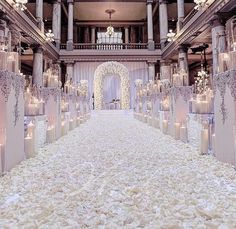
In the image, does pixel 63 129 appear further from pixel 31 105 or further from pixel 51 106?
pixel 31 105

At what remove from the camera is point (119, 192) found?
251 cm

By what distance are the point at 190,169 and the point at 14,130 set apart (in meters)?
2.19

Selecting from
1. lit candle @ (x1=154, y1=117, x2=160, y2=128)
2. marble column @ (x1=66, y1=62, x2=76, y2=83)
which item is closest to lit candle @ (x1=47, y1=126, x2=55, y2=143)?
lit candle @ (x1=154, y1=117, x2=160, y2=128)

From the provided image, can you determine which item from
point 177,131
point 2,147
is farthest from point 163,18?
point 2,147

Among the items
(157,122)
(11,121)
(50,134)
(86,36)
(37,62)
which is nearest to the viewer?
(11,121)

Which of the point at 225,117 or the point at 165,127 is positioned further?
the point at 165,127

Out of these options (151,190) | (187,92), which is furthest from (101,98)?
(151,190)

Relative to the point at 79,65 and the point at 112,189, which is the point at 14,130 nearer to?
the point at 112,189

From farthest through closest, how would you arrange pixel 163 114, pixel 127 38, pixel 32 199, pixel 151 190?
pixel 127 38 → pixel 163 114 → pixel 151 190 → pixel 32 199

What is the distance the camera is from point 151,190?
8.36 ft

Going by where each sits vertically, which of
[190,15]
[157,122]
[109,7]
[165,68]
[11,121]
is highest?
[109,7]

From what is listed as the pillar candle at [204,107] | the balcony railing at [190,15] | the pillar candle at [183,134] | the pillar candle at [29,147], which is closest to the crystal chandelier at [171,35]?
the balcony railing at [190,15]

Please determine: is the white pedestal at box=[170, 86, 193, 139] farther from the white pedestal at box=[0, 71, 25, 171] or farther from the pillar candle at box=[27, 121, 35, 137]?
the white pedestal at box=[0, 71, 25, 171]

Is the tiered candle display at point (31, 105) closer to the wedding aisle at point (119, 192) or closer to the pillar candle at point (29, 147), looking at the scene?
the pillar candle at point (29, 147)
